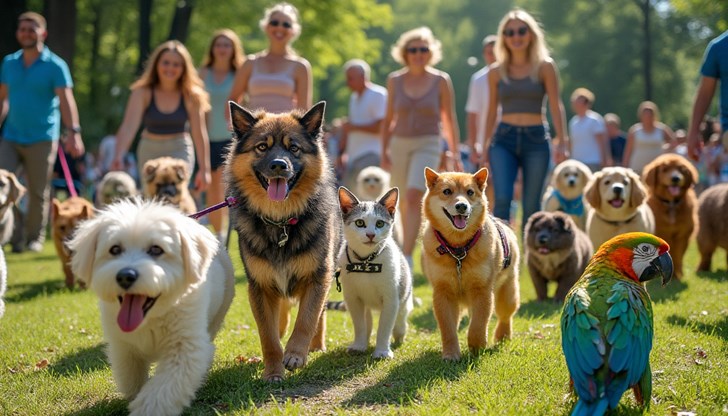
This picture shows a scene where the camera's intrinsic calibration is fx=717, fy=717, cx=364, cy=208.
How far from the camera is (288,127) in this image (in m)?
4.94

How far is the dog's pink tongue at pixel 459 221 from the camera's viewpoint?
5211 mm

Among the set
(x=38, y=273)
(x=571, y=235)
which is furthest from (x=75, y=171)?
(x=571, y=235)

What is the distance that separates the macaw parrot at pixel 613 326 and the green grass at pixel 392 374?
43 centimetres

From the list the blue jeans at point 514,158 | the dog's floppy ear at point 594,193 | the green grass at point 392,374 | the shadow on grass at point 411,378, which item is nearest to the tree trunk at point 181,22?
the blue jeans at point 514,158

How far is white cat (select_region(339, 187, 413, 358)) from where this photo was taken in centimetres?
554

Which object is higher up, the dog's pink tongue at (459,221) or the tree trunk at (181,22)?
the tree trunk at (181,22)

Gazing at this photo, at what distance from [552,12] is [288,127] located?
46.7 meters

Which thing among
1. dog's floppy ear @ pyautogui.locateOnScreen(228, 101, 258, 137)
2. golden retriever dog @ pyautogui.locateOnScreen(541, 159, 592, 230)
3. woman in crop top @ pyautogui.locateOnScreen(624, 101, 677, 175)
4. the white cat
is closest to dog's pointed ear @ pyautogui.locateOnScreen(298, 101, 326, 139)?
dog's floppy ear @ pyautogui.locateOnScreen(228, 101, 258, 137)

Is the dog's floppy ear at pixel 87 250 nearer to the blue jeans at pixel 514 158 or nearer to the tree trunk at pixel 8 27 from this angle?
the blue jeans at pixel 514 158

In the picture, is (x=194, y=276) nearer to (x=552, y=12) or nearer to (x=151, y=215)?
(x=151, y=215)

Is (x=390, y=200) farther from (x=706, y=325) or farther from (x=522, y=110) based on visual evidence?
(x=522, y=110)

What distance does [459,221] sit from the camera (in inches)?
206

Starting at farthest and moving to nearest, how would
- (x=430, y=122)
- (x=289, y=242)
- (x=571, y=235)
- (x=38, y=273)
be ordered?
(x=38, y=273)
(x=430, y=122)
(x=571, y=235)
(x=289, y=242)

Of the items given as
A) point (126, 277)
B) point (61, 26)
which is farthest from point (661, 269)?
point (61, 26)
